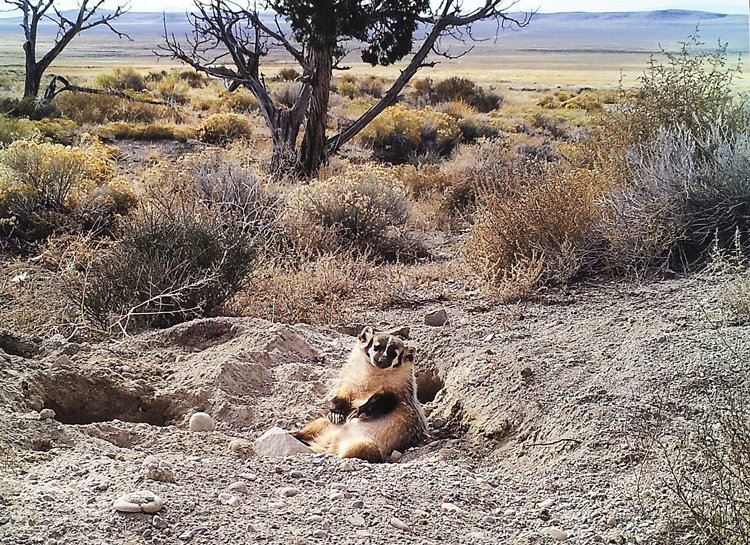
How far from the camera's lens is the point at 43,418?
470 cm

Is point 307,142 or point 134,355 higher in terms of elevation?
point 307,142

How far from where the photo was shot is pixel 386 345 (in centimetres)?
561

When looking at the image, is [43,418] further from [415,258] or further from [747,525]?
[415,258]

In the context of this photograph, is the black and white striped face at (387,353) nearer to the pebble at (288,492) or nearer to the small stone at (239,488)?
the pebble at (288,492)

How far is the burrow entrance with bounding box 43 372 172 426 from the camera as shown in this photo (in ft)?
18.2

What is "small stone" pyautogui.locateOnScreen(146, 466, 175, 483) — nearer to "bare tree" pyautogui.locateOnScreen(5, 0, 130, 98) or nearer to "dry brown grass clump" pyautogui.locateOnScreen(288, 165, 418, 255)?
A: "dry brown grass clump" pyautogui.locateOnScreen(288, 165, 418, 255)

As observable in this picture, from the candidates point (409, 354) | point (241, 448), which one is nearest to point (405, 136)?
point (409, 354)

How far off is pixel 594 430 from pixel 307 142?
12436 mm

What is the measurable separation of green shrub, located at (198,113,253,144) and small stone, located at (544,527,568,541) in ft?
60.2

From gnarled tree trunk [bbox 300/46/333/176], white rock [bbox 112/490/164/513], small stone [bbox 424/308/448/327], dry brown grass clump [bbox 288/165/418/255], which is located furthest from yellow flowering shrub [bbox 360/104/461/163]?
white rock [bbox 112/490/164/513]

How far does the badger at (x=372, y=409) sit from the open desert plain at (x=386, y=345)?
0.07ft

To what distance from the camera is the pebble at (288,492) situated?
3.97 metres

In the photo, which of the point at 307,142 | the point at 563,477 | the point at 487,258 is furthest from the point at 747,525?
the point at 307,142

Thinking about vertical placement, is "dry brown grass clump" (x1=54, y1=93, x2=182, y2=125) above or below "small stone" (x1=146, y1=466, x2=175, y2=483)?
above
